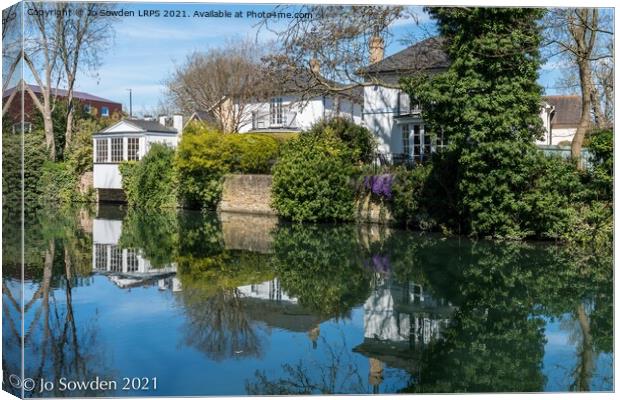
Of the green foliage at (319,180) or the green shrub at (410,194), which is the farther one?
the green foliage at (319,180)

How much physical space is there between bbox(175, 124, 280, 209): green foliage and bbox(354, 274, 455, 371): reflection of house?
18.3m

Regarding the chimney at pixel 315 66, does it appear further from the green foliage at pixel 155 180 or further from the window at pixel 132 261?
the green foliage at pixel 155 180

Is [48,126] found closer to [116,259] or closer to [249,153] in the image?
[116,259]

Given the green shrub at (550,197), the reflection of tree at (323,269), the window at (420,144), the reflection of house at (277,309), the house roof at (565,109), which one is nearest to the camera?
the reflection of house at (277,309)

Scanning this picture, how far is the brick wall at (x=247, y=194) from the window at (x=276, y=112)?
2564 mm

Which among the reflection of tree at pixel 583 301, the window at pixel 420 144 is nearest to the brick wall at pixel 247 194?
the window at pixel 420 144

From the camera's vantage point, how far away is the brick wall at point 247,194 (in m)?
29.9

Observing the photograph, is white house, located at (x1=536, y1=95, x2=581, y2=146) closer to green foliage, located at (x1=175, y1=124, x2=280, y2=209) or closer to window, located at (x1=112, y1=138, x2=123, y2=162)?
green foliage, located at (x1=175, y1=124, x2=280, y2=209)

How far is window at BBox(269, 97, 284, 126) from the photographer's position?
86.0 ft

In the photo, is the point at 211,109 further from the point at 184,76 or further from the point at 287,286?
the point at 287,286

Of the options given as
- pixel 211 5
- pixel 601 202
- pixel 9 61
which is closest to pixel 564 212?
pixel 601 202

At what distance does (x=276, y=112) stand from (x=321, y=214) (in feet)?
15.3

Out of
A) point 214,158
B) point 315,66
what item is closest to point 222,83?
point 214,158

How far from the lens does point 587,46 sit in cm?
1641
